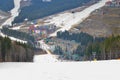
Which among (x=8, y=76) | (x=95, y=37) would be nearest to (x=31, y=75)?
(x=8, y=76)

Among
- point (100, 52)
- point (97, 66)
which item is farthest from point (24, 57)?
point (97, 66)

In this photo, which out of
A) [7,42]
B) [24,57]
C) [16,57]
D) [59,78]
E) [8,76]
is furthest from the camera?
[24,57]

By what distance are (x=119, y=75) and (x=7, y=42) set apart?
46.8m

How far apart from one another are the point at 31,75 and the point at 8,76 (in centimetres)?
96

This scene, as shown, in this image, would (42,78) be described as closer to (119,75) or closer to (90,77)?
(90,77)

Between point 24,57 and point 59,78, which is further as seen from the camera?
point 24,57

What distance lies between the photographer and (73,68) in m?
17.3

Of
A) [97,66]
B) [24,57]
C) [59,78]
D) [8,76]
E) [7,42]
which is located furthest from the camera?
[24,57]

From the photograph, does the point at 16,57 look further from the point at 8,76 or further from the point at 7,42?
the point at 8,76

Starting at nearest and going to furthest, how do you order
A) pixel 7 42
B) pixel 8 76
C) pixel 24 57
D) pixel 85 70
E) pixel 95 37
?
pixel 8 76 < pixel 85 70 < pixel 7 42 < pixel 24 57 < pixel 95 37

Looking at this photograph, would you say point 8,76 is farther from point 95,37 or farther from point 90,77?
point 95,37

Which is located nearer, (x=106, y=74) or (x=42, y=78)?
(x=42, y=78)

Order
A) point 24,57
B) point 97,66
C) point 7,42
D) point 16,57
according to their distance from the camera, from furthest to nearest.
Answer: point 24,57 → point 16,57 → point 7,42 → point 97,66

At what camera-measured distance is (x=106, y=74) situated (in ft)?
49.8
